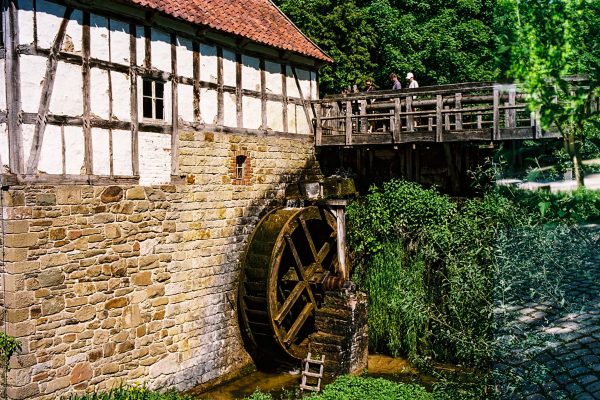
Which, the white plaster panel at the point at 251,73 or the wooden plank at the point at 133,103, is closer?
the wooden plank at the point at 133,103

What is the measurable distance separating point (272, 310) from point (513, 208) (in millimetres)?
4713

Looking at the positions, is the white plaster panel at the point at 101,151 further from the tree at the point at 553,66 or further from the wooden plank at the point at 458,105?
the tree at the point at 553,66

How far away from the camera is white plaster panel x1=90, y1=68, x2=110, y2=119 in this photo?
778 cm

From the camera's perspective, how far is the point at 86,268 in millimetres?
7754

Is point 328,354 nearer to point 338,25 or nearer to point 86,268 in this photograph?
point 86,268

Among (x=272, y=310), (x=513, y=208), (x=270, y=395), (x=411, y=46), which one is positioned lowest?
(x=270, y=395)

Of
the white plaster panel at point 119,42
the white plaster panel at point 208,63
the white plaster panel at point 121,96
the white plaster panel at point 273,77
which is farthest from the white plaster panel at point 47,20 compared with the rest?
the white plaster panel at point 273,77

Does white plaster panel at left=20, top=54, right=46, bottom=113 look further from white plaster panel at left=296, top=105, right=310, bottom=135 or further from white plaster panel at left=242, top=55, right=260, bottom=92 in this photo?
white plaster panel at left=296, top=105, right=310, bottom=135

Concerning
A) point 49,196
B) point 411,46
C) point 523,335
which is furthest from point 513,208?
point 411,46

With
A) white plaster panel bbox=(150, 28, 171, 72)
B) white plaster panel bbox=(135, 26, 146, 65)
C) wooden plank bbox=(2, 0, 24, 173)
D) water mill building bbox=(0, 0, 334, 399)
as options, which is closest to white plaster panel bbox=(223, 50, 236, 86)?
water mill building bbox=(0, 0, 334, 399)

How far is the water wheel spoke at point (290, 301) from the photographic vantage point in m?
10.2

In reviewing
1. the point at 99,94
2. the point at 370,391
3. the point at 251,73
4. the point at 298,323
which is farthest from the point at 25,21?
the point at 370,391

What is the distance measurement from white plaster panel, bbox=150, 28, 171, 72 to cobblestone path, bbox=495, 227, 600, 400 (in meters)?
6.22

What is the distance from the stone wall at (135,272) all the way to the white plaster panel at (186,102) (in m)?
0.34
